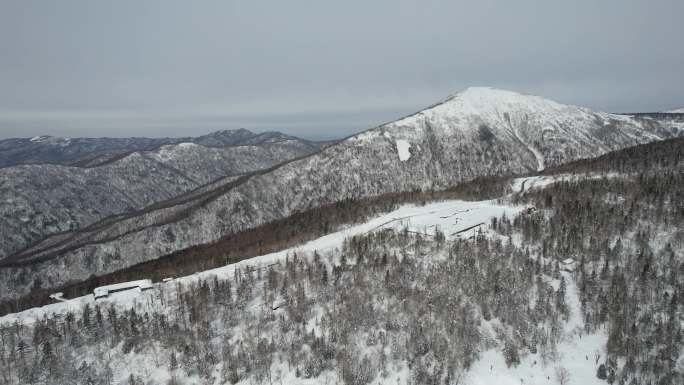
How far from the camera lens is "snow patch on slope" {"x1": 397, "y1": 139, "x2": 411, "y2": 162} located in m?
152

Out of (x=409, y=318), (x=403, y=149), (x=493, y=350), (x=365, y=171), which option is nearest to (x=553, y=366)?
(x=493, y=350)

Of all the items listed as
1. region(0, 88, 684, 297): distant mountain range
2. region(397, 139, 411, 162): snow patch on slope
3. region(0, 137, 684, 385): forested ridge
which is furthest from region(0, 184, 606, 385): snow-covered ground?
region(397, 139, 411, 162): snow patch on slope

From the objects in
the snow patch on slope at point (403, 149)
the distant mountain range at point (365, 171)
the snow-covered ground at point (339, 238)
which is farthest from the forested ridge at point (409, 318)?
the snow patch on slope at point (403, 149)

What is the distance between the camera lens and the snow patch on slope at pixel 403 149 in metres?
152

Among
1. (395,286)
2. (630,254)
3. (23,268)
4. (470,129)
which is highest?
(470,129)

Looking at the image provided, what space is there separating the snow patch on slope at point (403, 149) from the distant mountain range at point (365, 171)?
0.44 meters

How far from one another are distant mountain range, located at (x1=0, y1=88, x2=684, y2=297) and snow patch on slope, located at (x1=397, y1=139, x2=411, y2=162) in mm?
440

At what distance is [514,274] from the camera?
931 inches

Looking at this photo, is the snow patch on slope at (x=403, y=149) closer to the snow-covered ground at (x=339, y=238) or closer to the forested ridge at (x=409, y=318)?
the snow-covered ground at (x=339, y=238)

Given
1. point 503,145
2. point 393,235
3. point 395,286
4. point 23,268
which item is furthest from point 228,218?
point 503,145

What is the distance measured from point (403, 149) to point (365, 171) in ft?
76.7

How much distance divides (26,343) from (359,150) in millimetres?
136175

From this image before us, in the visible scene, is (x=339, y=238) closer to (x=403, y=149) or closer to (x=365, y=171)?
(x=365, y=171)

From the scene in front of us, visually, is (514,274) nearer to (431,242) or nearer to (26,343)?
(431,242)
